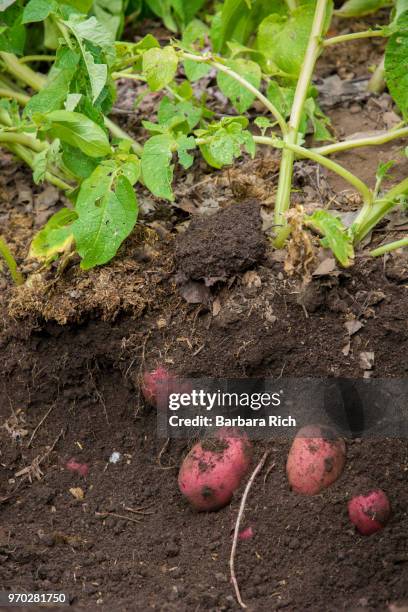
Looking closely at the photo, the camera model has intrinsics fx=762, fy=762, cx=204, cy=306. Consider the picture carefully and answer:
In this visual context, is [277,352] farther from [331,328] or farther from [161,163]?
[161,163]

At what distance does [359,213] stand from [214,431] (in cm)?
78

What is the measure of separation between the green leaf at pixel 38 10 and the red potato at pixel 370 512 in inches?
62.3

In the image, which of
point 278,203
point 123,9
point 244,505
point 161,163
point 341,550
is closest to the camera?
point 341,550

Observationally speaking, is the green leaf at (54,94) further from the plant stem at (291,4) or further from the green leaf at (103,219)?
the plant stem at (291,4)

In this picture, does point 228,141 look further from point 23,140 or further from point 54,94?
point 23,140

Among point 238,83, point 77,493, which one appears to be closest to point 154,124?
point 238,83

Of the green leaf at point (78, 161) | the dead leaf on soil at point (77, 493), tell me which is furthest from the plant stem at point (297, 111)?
the dead leaf on soil at point (77, 493)

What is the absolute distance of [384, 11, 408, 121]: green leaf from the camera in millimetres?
2117

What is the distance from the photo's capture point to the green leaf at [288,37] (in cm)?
249

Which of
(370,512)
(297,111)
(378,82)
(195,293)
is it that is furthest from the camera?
(378,82)

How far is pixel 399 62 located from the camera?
2139mm

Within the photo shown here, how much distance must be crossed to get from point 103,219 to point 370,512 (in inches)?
40.8

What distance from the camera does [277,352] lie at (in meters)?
2.09

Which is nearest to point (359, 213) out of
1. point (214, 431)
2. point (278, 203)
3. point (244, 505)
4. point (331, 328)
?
point (278, 203)
